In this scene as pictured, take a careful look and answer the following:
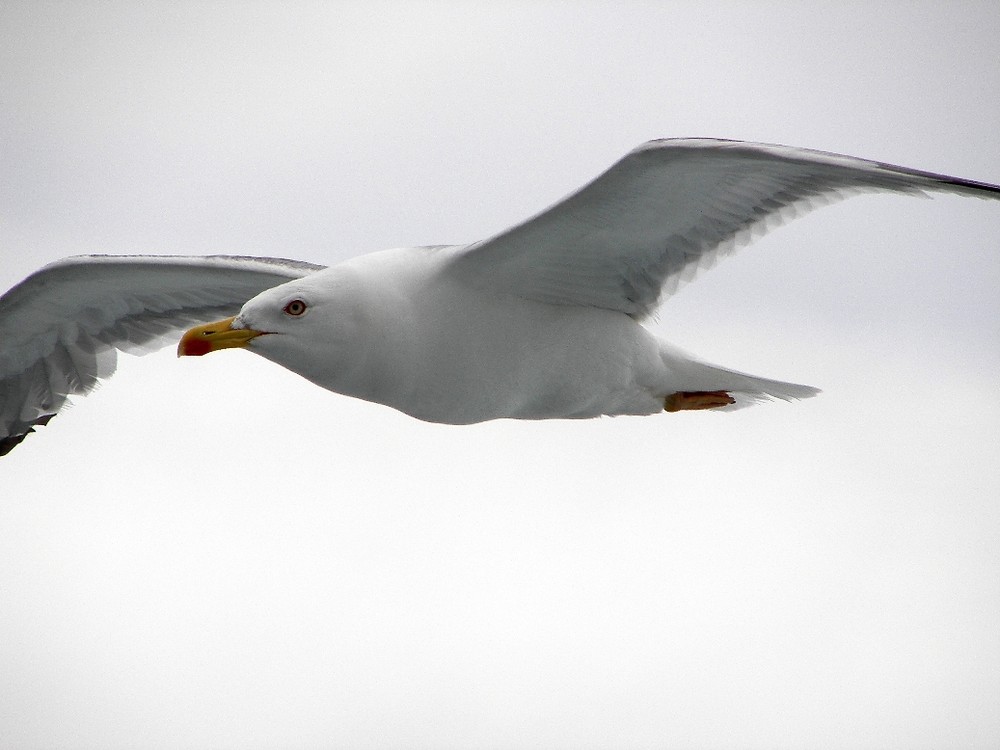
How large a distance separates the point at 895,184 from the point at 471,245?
1.90 metres

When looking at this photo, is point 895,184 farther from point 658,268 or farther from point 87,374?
point 87,374

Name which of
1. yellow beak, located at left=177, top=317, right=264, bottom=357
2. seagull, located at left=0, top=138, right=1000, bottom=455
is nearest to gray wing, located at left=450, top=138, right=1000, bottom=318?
seagull, located at left=0, top=138, right=1000, bottom=455

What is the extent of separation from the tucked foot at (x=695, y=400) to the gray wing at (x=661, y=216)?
54 centimetres

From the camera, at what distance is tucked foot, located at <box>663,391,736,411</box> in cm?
740

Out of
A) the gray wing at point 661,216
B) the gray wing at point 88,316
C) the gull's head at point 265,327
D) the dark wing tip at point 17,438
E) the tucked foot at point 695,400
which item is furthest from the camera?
the dark wing tip at point 17,438

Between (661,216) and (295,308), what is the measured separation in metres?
1.79

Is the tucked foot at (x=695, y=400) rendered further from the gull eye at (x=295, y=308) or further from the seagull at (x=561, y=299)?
the gull eye at (x=295, y=308)

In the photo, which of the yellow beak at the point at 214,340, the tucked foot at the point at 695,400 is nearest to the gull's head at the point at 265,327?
the yellow beak at the point at 214,340

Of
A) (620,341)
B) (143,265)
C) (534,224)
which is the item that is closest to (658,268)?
(620,341)

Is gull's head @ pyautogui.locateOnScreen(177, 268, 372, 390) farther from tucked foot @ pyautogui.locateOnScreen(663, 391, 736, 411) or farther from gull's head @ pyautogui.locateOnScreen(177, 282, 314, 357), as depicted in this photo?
tucked foot @ pyautogui.locateOnScreen(663, 391, 736, 411)

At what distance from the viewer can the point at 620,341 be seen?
7.02 m

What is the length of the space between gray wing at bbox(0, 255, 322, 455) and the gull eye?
1.67m

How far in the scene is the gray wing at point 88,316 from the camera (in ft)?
27.1

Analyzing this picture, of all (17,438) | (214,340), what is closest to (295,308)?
(214,340)
